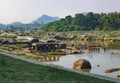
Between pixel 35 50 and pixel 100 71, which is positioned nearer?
pixel 100 71

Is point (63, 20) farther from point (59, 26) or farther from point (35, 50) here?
point (35, 50)

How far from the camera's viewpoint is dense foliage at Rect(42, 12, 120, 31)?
111 m

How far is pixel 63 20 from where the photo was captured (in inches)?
6093

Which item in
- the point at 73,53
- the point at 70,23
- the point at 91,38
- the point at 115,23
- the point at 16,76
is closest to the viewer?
the point at 16,76

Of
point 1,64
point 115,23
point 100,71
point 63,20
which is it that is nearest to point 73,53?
point 100,71

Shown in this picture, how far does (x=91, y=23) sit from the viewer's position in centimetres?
12556

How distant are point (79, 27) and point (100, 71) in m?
93.9

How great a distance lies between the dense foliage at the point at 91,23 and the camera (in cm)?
11114

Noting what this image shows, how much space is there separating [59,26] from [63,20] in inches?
315

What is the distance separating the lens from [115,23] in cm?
11056

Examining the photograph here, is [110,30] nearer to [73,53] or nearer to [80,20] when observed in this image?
[80,20]

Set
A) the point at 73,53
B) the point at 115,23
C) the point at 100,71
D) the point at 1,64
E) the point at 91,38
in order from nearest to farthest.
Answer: the point at 1,64 → the point at 100,71 → the point at 73,53 → the point at 91,38 → the point at 115,23

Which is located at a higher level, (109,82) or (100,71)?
(109,82)

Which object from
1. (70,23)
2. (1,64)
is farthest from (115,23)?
(1,64)
